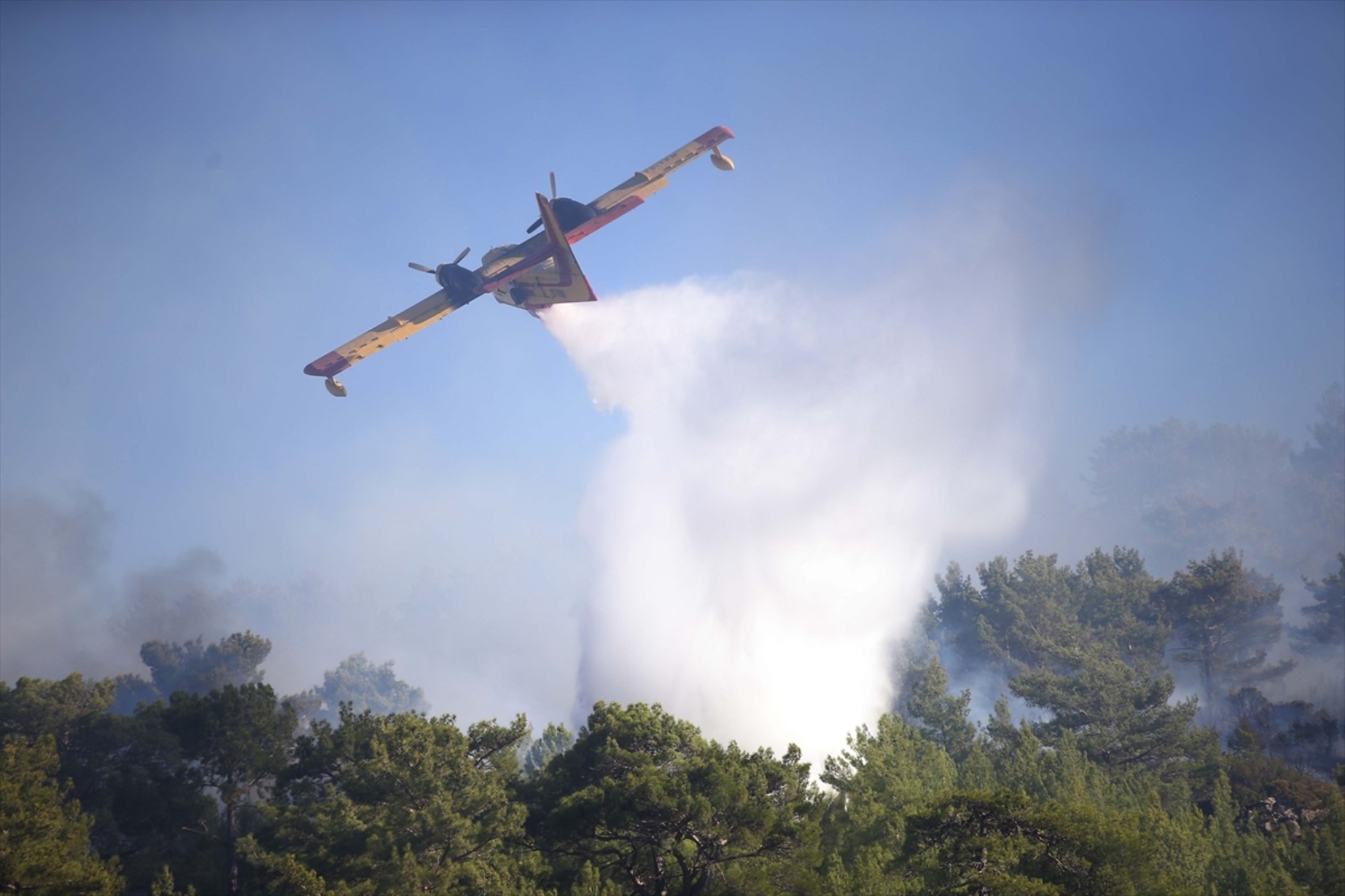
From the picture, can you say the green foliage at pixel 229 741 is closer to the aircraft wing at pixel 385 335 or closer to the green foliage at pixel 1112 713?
the aircraft wing at pixel 385 335

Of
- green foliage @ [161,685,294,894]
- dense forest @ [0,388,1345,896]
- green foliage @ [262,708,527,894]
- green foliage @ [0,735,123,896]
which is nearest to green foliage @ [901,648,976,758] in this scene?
dense forest @ [0,388,1345,896]

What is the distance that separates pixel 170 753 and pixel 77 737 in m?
7.84

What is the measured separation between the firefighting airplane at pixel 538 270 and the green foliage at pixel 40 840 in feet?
84.9

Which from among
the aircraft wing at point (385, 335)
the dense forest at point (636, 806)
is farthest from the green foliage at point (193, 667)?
the aircraft wing at point (385, 335)

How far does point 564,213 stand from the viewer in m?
57.0

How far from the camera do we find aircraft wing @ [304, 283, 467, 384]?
60688 mm

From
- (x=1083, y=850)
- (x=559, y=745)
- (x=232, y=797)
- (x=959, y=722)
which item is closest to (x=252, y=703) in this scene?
(x=232, y=797)

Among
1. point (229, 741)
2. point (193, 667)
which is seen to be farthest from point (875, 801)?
point (193, 667)

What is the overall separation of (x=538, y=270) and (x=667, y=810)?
107 ft

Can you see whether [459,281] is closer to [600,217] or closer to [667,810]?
[600,217]

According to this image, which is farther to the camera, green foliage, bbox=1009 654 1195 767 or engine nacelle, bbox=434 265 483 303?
green foliage, bbox=1009 654 1195 767

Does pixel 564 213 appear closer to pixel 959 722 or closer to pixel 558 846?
pixel 558 846

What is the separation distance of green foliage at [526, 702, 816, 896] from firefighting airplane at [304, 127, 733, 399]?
87.3 ft

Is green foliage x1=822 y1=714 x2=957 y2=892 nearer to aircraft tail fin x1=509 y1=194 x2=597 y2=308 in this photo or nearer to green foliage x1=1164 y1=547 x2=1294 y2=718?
aircraft tail fin x1=509 y1=194 x2=597 y2=308
